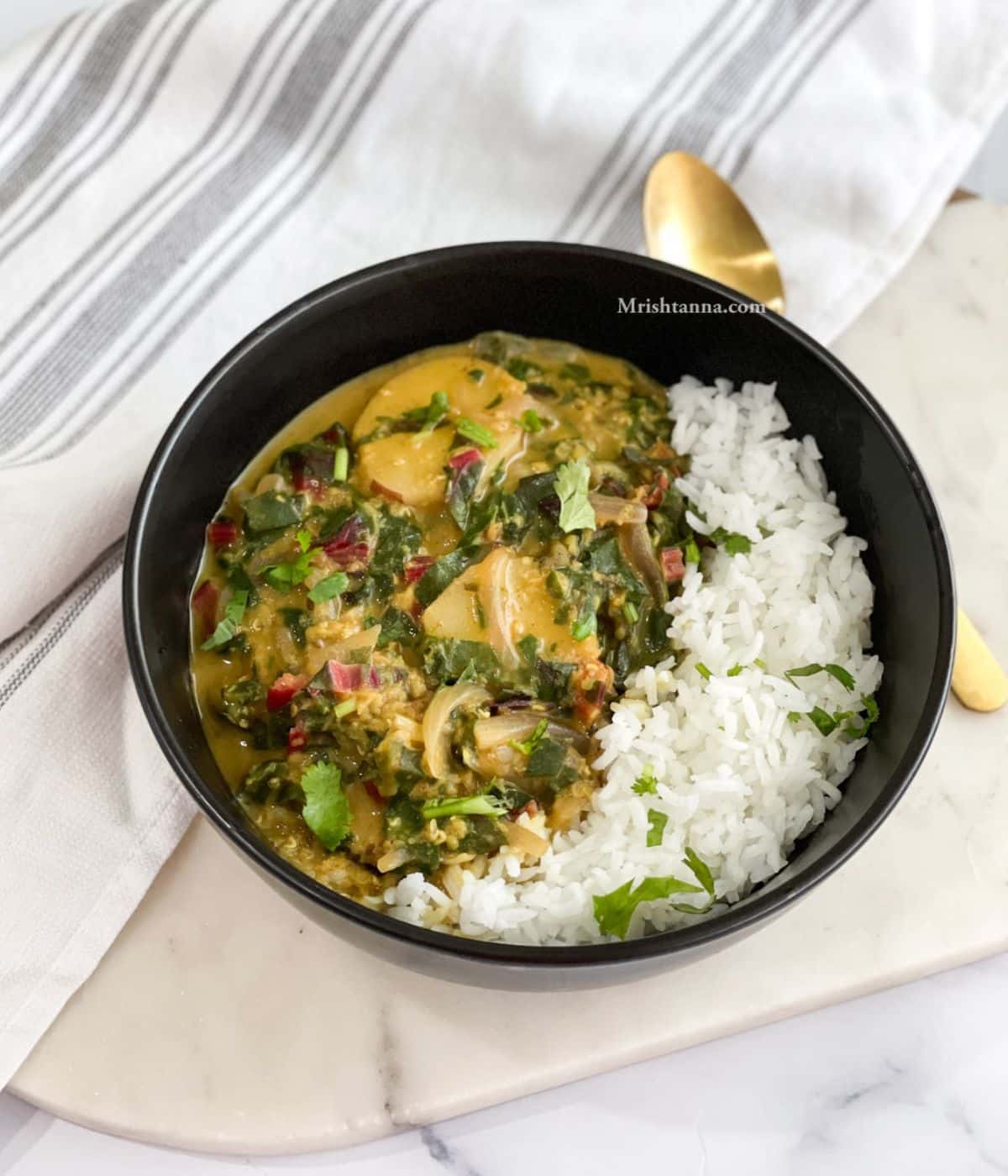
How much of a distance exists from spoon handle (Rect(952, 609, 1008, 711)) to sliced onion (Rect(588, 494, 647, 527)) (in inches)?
36.0

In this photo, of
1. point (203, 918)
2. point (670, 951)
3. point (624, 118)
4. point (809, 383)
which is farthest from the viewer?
point (624, 118)

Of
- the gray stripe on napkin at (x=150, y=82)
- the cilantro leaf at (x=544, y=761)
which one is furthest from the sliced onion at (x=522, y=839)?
the gray stripe on napkin at (x=150, y=82)

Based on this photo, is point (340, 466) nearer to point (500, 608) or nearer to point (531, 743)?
point (500, 608)

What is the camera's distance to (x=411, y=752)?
2.72 meters

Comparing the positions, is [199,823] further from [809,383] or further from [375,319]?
[809,383]

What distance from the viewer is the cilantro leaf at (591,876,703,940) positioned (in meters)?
2.58

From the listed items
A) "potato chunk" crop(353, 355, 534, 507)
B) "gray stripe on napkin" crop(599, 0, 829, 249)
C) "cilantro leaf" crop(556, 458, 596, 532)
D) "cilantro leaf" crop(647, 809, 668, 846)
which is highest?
"gray stripe on napkin" crop(599, 0, 829, 249)

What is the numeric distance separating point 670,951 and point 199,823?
4.36 feet

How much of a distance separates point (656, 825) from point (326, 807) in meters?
0.73

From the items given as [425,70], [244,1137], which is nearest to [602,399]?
[425,70]

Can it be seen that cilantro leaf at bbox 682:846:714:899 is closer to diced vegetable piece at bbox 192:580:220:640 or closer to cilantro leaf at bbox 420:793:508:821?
cilantro leaf at bbox 420:793:508:821

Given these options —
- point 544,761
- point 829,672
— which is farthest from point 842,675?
point 544,761

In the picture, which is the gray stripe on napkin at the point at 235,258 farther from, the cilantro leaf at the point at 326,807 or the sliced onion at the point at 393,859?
the sliced onion at the point at 393,859

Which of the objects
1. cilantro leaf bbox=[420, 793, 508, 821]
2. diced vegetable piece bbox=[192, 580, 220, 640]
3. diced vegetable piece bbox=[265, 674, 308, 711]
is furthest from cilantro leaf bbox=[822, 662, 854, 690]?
diced vegetable piece bbox=[192, 580, 220, 640]
